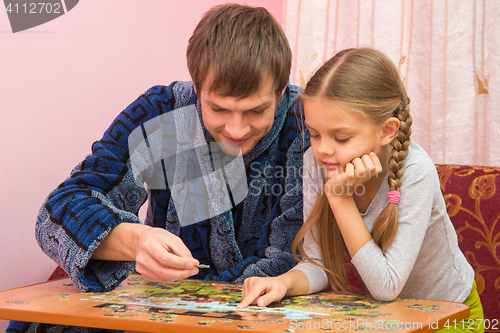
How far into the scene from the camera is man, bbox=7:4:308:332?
97 cm

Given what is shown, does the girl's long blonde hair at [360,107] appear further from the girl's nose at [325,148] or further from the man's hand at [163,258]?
the man's hand at [163,258]

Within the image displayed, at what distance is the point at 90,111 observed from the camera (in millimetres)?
1698

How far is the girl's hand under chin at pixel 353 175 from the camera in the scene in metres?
1.03

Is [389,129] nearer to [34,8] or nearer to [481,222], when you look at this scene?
[481,222]

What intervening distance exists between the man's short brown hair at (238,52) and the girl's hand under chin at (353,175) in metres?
0.26

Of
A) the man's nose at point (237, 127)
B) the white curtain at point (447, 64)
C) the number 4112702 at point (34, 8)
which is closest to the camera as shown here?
the man's nose at point (237, 127)

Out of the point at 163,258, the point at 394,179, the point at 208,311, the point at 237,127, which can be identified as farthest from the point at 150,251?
the point at 394,179

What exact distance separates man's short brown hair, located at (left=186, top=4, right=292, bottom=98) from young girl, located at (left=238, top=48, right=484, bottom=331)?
0.14 metres

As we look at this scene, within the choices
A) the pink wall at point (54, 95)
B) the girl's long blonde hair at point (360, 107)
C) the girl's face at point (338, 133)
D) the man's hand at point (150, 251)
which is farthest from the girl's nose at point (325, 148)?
the pink wall at point (54, 95)

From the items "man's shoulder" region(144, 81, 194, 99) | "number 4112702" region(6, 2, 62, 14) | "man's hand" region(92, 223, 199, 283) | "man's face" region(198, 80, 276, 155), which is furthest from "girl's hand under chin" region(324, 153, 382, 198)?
"number 4112702" region(6, 2, 62, 14)

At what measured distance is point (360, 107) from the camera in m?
1.07

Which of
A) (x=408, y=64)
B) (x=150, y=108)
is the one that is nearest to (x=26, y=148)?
(x=150, y=108)

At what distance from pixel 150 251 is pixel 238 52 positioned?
1.57ft

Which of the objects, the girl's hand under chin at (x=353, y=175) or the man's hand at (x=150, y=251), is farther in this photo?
the girl's hand under chin at (x=353, y=175)
